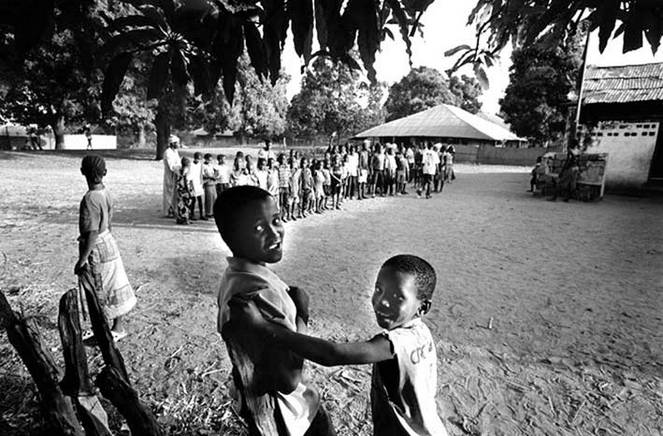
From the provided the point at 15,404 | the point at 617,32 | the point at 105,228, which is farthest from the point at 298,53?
the point at 15,404

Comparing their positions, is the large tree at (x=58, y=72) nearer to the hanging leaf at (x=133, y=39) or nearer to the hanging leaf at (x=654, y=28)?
the hanging leaf at (x=133, y=39)

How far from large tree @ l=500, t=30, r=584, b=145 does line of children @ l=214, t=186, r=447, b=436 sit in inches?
836

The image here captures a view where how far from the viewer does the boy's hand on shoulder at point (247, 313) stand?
43.7 inches

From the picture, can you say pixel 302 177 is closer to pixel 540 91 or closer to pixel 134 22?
pixel 134 22

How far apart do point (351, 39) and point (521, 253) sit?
5.69 metres

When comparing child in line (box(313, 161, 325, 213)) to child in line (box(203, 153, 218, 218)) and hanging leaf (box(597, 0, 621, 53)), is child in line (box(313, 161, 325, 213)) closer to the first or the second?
child in line (box(203, 153, 218, 218))

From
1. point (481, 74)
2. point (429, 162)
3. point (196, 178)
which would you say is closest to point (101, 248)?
point (481, 74)

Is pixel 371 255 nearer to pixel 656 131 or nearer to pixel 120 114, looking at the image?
pixel 656 131

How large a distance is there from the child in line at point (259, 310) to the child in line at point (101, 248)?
2.29 metres

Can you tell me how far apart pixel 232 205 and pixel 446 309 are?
11.4 feet

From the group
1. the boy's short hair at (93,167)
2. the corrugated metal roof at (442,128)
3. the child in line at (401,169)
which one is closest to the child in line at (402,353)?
the boy's short hair at (93,167)

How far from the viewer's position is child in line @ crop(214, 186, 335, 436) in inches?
45.4

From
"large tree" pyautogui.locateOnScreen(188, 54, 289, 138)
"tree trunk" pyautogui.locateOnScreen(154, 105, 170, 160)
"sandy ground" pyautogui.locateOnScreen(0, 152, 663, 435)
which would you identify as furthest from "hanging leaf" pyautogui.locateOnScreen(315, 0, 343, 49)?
"tree trunk" pyautogui.locateOnScreen(154, 105, 170, 160)

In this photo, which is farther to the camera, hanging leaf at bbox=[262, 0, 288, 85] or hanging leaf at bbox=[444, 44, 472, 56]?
hanging leaf at bbox=[444, 44, 472, 56]
